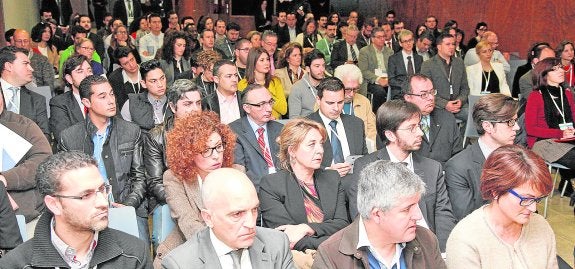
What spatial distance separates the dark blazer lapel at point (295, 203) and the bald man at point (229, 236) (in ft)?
2.92

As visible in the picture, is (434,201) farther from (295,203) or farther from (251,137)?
(251,137)

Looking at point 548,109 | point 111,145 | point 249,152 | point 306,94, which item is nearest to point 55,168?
point 111,145

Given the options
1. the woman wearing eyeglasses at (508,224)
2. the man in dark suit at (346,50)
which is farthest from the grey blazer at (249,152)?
the man in dark suit at (346,50)

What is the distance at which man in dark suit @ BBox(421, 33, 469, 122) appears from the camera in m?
7.70

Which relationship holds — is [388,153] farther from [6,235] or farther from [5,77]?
[5,77]

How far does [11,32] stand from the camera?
916cm

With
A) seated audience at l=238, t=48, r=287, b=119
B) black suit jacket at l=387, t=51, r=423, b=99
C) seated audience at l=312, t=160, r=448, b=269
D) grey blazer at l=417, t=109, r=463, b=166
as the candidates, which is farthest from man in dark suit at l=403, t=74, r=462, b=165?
black suit jacket at l=387, t=51, r=423, b=99

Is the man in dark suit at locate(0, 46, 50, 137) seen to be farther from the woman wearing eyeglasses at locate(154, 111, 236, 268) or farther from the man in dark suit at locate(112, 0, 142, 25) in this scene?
the man in dark suit at locate(112, 0, 142, 25)

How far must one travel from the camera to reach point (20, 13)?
1256 cm

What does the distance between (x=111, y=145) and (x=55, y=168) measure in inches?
68.1

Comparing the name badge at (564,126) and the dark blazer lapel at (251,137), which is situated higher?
the dark blazer lapel at (251,137)

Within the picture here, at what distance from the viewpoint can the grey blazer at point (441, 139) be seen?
212 inches

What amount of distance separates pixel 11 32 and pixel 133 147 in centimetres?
549

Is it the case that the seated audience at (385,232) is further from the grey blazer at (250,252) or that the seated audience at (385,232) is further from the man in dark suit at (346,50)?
the man in dark suit at (346,50)
